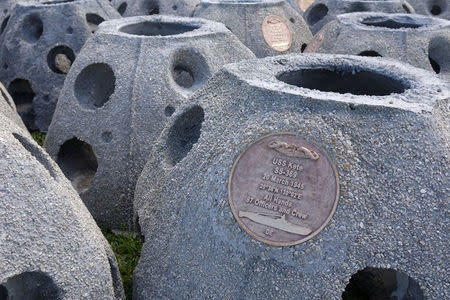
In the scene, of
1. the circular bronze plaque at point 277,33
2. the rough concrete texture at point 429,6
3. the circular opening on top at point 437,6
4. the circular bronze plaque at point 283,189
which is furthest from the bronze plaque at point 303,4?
the circular bronze plaque at point 283,189

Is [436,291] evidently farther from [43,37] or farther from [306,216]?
[43,37]

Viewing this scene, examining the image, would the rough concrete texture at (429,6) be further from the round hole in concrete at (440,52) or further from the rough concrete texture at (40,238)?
the rough concrete texture at (40,238)

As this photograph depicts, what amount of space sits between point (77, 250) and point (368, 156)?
1.56 m

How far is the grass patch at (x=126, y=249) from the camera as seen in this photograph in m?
4.45

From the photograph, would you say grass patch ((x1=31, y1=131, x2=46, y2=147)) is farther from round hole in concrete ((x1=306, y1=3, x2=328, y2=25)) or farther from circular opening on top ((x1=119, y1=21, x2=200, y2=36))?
round hole in concrete ((x1=306, y1=3, x2=328, y2=25))

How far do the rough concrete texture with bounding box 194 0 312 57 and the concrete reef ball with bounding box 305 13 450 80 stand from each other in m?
1.05

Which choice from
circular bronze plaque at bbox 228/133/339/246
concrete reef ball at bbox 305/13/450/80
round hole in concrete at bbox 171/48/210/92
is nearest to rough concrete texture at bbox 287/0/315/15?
concrete reef ball at bbox 305/13/450/80

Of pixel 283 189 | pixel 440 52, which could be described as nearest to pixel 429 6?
pixel 440 52

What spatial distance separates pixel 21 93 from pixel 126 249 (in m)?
3.82

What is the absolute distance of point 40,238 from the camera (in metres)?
2.57

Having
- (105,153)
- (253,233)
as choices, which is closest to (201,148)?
(253,233)

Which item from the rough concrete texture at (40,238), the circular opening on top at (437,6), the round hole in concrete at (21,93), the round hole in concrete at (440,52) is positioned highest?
the rough concrete texture at (40,238)

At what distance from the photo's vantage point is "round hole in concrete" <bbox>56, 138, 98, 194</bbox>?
5.25 m

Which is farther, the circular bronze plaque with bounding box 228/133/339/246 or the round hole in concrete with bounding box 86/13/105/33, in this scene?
the round hole in concrete with bounding box 86/13/105/33
